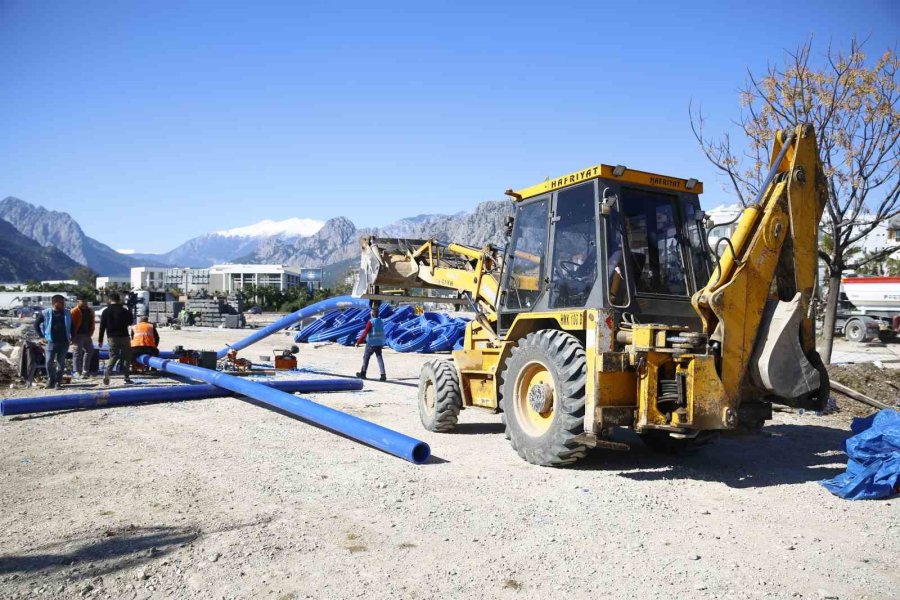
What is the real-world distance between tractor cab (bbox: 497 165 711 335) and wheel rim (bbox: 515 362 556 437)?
740 mm

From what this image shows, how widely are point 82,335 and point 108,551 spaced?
33.6 feet

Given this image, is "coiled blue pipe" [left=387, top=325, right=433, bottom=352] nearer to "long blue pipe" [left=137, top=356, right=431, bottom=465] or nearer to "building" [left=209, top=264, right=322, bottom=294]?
"long blue pipe" [left=137, top=356, right=431, bottom=465]

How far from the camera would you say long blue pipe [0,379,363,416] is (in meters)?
9.20

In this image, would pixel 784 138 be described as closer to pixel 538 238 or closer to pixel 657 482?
pixel 538 238

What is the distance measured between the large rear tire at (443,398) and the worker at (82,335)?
7.81m

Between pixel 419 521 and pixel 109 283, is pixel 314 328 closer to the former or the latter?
pixel 419 521

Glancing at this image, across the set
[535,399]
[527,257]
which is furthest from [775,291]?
[527,257]

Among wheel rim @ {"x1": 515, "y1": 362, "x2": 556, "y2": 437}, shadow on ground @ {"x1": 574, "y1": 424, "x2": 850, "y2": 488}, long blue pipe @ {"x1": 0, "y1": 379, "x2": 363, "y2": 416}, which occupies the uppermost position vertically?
wheel rim @ {"x1": 515, "y1": 362, "x2": 556, "y2": 437}

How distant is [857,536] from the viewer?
4.89 metres

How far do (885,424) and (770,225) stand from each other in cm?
216

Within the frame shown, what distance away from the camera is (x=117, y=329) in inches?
496

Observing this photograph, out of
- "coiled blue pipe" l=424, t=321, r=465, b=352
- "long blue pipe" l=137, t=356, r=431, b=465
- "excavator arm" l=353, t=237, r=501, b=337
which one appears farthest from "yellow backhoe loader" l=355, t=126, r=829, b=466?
"coiled blue pipe" l=424, t=321, r=465, b=352

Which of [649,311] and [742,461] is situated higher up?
[649,311]

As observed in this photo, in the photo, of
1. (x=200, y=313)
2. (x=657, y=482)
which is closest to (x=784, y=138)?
(x=657, y=482)
